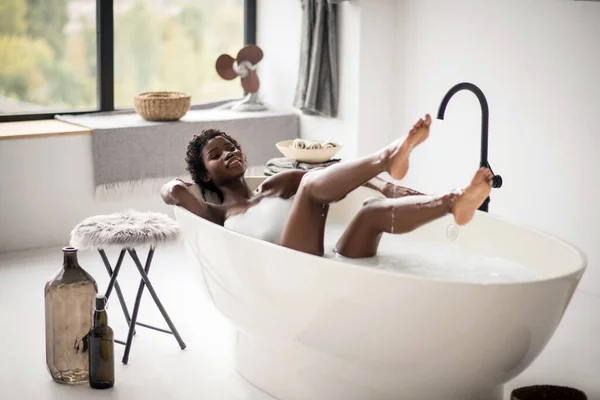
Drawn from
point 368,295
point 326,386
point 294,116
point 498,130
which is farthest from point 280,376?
point 294,116

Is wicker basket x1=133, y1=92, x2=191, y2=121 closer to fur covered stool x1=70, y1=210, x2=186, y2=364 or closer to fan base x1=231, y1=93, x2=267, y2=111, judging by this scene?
fan base x1=231, y1=93, x2=267, y2=111

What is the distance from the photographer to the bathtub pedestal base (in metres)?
2.76

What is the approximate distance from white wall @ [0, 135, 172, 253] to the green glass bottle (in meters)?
1.75

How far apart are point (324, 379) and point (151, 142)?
232 centimetres

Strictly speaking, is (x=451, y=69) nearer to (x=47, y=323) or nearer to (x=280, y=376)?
(x=280, y=376)

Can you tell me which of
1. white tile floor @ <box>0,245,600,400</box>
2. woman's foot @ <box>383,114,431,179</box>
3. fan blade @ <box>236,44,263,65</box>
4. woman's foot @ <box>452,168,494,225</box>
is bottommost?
white tile floor @ <box>0,245,600,400</box>

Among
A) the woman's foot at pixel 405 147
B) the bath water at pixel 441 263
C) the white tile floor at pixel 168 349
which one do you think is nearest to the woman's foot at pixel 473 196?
the woman's foot at pixel 405 147

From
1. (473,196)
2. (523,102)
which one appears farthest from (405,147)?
(523,102)

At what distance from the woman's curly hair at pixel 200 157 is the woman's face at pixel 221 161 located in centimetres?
2

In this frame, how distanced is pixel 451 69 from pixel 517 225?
1656mm

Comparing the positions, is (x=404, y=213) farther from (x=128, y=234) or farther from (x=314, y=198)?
(x=128, y=234)

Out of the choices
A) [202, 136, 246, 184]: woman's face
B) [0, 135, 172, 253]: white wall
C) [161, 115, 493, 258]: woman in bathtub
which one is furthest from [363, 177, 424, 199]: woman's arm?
[0, 135, 172, 253]: white wall

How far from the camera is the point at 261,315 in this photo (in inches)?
114

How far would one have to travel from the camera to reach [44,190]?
4648 millimetres
